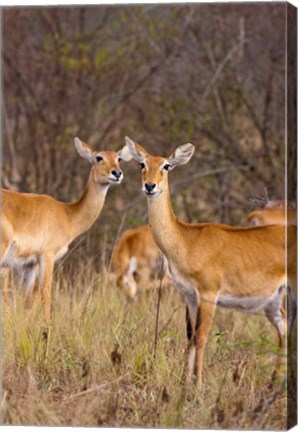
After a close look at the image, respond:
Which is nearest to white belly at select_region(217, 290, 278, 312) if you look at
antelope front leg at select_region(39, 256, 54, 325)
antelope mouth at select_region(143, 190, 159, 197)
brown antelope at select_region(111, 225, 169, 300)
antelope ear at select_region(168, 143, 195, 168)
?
antelope mouth at select_region(143, 190, 159, 197)

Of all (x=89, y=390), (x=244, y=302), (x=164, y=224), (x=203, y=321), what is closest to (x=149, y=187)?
(x=164, y=224)

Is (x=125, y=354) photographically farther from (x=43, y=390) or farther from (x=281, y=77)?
(x=281, y=77)

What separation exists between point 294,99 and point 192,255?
175cm

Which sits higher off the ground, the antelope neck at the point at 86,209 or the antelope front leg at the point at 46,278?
the antelope neck at the point at 86,209

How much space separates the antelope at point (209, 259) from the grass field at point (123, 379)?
0.78 feet

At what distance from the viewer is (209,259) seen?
8312 mm

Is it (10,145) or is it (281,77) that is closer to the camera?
(281,77)

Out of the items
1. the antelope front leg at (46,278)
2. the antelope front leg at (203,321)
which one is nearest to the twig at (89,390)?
the antelope front leg at (203,321)

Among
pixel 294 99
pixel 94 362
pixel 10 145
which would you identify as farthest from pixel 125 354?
pixel 10 145

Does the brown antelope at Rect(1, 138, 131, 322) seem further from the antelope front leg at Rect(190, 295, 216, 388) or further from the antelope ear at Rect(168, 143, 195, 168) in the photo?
the antelope front leg at Rect(190, 295, 216, 388)

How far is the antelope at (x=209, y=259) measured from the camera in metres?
8.13

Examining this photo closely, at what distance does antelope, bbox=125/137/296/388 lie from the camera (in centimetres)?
813

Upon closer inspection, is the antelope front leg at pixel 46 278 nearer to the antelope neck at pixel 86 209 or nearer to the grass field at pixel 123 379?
the antelope neck at pixel 86 209

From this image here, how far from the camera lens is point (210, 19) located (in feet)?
46.5
